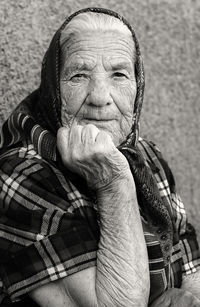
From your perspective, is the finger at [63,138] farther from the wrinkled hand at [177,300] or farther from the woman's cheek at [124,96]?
the wrinkled hand at [177,300]

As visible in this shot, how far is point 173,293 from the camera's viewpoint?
3.04 metres

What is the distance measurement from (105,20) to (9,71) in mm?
978

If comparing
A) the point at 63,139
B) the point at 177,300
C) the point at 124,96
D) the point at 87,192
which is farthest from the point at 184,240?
the point at 63,139

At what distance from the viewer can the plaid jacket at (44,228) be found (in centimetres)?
278

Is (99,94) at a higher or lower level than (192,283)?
higher

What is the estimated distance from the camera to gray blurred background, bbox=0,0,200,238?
13.2 feet

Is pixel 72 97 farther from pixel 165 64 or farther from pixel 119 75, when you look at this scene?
pixel 165 64

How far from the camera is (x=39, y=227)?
2822 mm

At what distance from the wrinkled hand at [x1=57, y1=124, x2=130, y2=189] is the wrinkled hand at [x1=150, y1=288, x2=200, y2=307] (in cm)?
64

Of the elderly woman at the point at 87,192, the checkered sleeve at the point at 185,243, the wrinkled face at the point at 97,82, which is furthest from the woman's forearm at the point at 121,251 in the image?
the checkered sleeve at the point at 185,243

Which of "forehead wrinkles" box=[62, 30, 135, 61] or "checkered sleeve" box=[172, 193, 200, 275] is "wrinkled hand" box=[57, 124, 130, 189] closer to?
"forehead wrinkles" box=[62, 30, 135, 61]

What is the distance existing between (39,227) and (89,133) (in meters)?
0.48

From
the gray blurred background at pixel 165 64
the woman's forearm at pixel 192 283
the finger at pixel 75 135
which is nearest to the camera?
the finger at pixel 75 135

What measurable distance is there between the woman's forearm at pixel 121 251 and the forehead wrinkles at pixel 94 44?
24.4 inches
